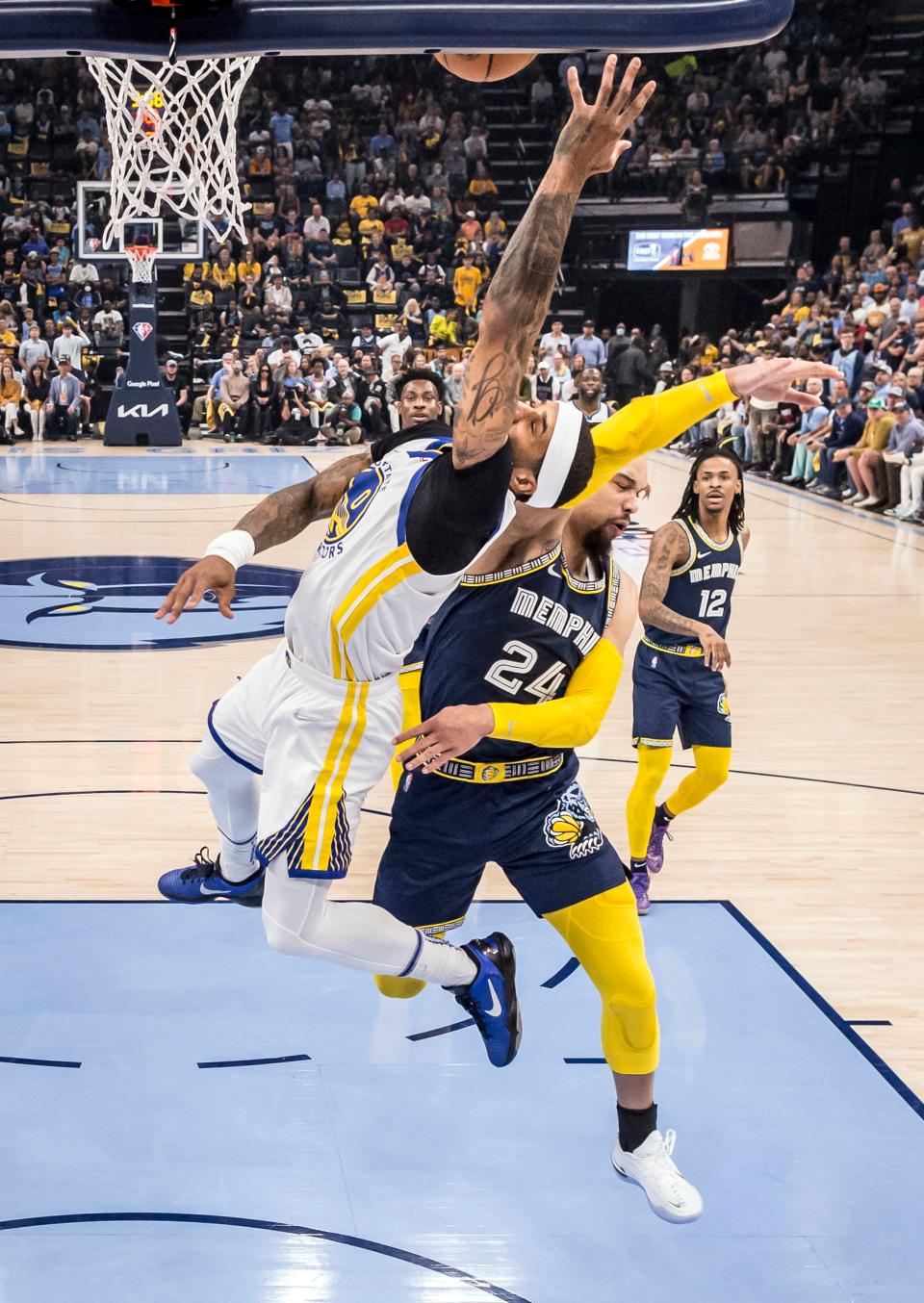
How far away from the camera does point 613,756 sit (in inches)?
285

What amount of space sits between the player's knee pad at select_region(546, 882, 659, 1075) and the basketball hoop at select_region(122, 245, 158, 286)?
1733cm

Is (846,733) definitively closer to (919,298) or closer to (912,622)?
(912,622)

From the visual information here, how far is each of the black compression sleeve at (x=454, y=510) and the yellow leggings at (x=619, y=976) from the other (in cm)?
90

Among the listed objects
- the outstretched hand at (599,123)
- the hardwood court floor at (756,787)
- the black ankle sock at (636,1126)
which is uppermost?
the outstretched hand at (599,123)

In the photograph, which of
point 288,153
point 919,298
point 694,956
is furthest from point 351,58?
point 694,956

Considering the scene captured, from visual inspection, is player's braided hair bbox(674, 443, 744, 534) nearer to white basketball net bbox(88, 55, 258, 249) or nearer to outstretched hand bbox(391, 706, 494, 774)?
outstretched hand bbox(391, 706, 494, 774)

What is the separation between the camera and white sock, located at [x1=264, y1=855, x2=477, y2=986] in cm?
334

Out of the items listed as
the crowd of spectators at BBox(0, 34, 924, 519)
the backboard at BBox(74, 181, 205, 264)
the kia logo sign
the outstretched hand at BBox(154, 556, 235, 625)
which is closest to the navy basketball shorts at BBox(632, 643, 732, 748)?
the outstretched hand at BBox(154, 556, 235, 625)

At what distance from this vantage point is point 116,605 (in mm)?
10445

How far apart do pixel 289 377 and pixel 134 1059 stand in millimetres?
20043

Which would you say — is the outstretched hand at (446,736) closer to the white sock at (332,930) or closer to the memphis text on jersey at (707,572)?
the white sock at (332,930)

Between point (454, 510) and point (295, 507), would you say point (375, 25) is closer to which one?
point (295, 507)

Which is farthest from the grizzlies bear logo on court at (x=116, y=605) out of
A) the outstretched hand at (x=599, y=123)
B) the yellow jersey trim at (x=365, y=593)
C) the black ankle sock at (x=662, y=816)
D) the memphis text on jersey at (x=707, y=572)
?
the outstretched hand at (x=599, y=123)

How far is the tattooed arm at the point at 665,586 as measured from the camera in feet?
16.8
